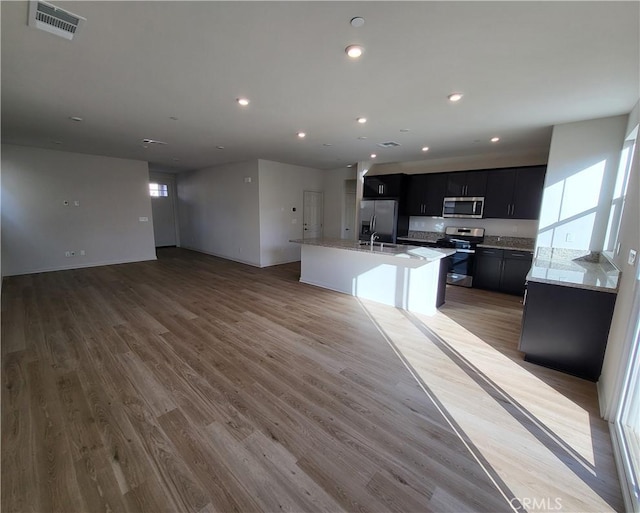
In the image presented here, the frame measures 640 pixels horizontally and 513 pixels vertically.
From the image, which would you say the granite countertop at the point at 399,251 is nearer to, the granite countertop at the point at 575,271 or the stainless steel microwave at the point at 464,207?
the granite countertop at the point at 575,271

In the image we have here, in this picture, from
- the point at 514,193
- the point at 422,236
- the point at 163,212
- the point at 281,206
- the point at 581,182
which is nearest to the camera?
the point at 581,182

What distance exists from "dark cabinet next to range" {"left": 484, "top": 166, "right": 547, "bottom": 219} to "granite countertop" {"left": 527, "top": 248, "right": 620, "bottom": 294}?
1.64 meters

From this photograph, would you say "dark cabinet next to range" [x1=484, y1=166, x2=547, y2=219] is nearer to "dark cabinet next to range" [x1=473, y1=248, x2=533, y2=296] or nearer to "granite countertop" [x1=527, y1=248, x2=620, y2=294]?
"dark cabinet next to range" [x1=473, y1=248, x2=533, y2=296]

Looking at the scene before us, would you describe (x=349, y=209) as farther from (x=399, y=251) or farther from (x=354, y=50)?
(x=354, y=50)

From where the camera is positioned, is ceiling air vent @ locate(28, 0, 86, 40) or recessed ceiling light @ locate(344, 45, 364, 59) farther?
recessed ceiling light @ locate(344, 45, 364, 59)

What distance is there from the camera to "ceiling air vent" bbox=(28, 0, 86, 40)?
168cm

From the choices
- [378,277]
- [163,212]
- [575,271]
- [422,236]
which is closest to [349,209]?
[422,236]

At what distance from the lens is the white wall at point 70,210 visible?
5.53 m

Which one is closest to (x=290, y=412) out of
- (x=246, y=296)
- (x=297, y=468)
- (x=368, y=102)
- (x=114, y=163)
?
(x=297, y=468)

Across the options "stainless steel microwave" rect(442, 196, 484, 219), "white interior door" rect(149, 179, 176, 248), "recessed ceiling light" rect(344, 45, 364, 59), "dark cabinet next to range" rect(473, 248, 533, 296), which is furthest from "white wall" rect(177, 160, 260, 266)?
"dark cabinet next to range" rect(473, 248, 533, 296)

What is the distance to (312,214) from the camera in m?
8.11

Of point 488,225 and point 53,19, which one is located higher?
point 53,19

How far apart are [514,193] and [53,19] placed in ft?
21.3

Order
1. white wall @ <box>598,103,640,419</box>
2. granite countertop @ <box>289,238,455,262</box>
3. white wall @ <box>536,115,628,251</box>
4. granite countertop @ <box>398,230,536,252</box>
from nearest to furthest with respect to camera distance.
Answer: white wall @ <box>598,103,640,419</box> < white wall @ <box>536,115,628,251</box> < granite countertop @ <box>289,238,455,262</box> < granite countertop @ <box>398,230,536,252</box>
